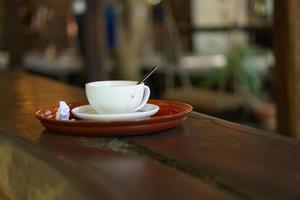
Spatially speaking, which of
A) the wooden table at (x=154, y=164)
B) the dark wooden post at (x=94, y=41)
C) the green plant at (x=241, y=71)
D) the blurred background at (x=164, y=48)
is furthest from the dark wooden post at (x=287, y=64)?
the green plant at (x=241, y=71)

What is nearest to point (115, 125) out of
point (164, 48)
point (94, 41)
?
point (94, 41)

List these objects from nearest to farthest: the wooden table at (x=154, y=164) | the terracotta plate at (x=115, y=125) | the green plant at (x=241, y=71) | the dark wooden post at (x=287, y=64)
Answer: the wooden table at (x=154, y=164) < the terracotta plate at (x=115, y=125) < the dark wooden post at (x=287, y=64) < the green plant at (x=241, y=71)

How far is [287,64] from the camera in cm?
232

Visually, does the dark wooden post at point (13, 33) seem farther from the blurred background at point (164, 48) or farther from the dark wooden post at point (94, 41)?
the dark wooden post at point (94, 41)

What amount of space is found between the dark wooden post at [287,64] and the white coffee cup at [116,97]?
1.40 m

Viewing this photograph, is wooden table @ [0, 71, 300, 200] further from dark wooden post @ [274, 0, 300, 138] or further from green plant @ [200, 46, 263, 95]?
green plant @ [200, 46, 263, 95]

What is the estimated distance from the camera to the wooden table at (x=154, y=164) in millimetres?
676

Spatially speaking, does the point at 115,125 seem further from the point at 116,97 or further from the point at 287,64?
the point at 287,64

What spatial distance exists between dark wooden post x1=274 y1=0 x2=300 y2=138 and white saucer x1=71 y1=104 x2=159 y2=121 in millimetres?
1332

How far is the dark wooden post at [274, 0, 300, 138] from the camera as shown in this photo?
225 cm

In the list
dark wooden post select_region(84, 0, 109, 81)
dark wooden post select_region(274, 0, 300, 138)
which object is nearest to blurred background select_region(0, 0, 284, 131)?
dark wooden post select_region(84, 0, 109, 81)

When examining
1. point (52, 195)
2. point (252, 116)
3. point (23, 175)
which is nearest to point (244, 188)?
point (52, 195)

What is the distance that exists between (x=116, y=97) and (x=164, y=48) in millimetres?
5955

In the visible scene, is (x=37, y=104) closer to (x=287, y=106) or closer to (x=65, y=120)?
(x=65, y=120)
